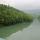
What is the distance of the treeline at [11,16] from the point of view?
3.43 feet

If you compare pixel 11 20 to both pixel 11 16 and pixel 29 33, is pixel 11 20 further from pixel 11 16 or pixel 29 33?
pixel 29 33

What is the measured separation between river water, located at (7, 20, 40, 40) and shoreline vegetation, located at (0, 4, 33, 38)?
4 centimetres

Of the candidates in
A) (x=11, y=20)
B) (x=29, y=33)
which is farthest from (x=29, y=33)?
(x=11, y=20)

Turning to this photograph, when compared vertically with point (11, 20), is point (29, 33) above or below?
below

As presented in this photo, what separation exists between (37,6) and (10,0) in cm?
26

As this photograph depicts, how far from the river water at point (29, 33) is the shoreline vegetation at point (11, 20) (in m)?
0.04

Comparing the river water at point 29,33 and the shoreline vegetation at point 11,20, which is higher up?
the shoreline vegetation at point 11,20

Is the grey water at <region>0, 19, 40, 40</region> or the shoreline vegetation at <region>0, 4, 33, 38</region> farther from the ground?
the shoreline vegetation at <region>0, 4, 33, 38</region>

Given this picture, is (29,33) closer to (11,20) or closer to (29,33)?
(29,33)

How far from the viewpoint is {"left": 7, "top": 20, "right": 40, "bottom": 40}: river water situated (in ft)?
3.44

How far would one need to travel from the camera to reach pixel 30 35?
3.48 feet

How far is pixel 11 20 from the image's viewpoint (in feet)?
3.44

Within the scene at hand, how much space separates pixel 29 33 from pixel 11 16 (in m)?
0.23

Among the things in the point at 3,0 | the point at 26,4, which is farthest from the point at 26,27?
the point at 3,0
